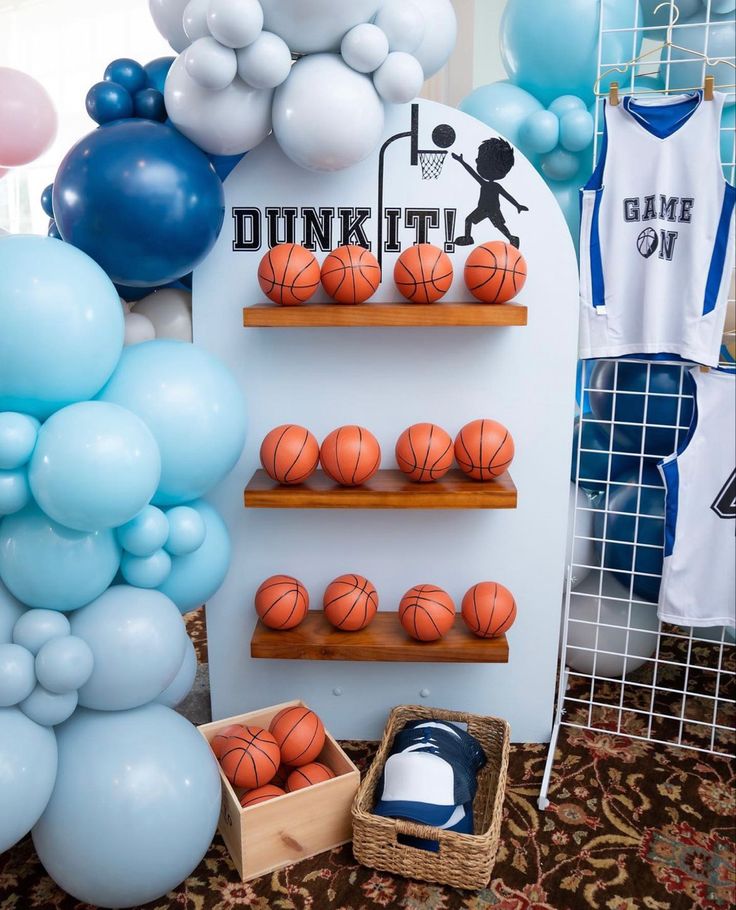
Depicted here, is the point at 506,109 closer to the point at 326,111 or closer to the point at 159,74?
the point at 326,111

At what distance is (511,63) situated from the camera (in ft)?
10.4

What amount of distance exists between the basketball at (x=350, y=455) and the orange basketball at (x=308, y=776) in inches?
30.8

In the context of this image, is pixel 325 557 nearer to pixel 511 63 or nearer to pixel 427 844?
pixel 427 844

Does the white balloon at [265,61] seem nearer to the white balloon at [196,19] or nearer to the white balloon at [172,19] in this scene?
the white balloon at [196,19]

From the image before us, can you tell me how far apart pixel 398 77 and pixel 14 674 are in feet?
5.45

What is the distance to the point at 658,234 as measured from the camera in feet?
7.93

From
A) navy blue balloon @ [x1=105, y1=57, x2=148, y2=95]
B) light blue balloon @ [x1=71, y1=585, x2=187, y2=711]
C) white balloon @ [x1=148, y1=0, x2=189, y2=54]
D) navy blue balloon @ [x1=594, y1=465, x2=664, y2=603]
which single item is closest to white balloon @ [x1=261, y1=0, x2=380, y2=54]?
white balloon @ [x1=148, y1=0, x2=189, y2=54]

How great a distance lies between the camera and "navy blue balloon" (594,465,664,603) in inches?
111

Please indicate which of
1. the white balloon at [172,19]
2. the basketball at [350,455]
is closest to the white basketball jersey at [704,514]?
the basketball at [350,455]

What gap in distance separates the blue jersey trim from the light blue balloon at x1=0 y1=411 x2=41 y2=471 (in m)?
1.78

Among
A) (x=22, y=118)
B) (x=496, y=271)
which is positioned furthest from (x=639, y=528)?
(x=22, y=118)

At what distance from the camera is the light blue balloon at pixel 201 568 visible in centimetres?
223

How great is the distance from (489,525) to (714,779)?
101 cm

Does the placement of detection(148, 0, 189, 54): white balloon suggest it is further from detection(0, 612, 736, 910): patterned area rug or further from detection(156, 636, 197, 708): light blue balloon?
detection(0, 612, 736, 910): patterned area rug
